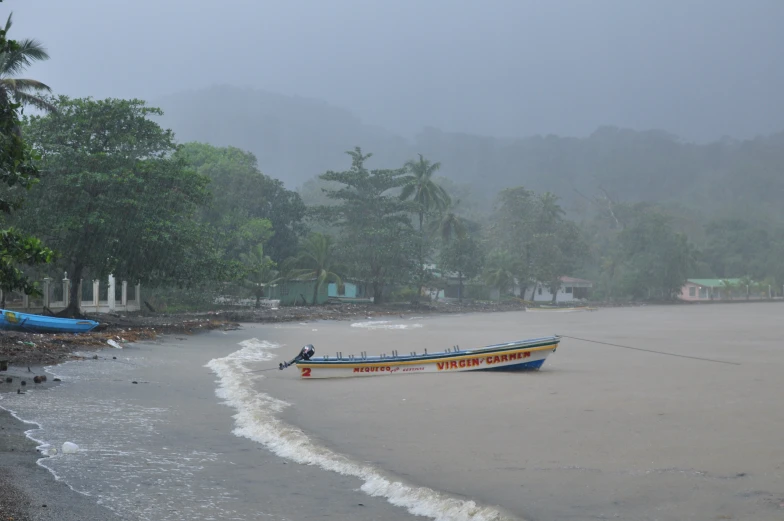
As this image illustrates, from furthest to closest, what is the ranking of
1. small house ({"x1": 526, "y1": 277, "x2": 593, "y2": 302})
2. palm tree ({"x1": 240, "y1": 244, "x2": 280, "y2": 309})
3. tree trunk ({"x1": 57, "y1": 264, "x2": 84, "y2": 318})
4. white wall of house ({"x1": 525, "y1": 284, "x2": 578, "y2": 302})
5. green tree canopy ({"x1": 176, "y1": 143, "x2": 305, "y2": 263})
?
small house ({"x1": 526, "y1": 277, "x2": 593, "y2": 302}), white wall of house ({"x1": 525, "y1": 284, "x2": 578, "y2": 302}), green tree canopy ({"x1": 176, "y1": 143, "x2": 305, "y2": 263}), palm tree ({"x1": 240, "y1": 244, "x2": 280, "y2": 309}), tree trunk ({"x1": 57, "y1": 264, "x2": 84, "y2": 318})

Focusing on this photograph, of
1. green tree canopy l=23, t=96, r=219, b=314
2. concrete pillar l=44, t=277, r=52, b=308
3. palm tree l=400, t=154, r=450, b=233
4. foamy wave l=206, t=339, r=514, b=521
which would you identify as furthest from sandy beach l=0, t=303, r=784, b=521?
palm tree l=400, t=154, r=450, b=233

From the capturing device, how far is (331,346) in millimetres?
25812

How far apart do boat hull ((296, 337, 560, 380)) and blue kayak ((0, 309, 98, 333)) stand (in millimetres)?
11291

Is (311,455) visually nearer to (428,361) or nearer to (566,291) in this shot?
(428,361)

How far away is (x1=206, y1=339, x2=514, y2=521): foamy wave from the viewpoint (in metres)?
6.69

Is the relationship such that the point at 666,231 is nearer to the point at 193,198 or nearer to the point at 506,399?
the point at 193,198

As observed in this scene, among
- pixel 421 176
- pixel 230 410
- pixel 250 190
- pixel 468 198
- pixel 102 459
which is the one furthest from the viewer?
pixel 468 198

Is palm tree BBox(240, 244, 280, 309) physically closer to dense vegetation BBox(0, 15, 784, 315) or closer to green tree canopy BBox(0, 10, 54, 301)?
dense vegetation BBox(0, 15, 784, 315)

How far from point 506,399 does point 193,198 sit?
21457 millimetres

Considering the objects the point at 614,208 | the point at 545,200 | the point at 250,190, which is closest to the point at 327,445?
the point at 250,190

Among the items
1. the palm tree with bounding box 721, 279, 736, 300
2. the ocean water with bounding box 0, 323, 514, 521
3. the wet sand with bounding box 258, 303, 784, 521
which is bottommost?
the ocean water with bounding box 0, 323, 514, 521

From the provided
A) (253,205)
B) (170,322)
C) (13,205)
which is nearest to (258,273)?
(253,205)

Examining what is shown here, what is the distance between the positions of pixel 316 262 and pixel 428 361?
133 ft

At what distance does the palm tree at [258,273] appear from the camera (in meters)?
49.1
